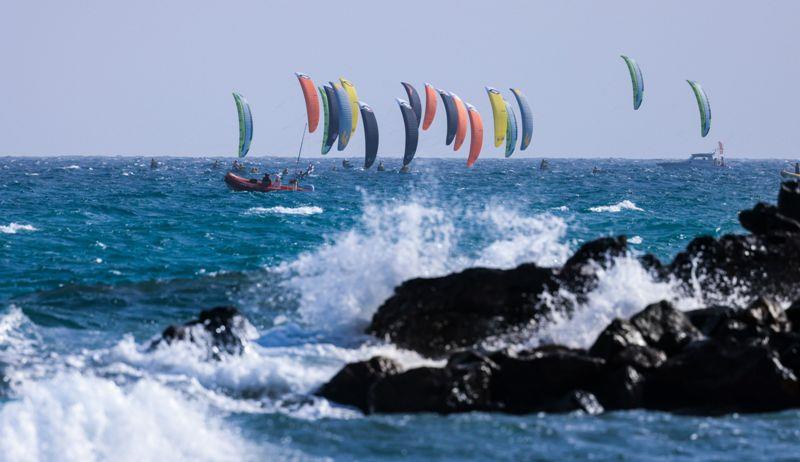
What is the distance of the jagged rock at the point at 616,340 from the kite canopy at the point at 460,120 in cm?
6436

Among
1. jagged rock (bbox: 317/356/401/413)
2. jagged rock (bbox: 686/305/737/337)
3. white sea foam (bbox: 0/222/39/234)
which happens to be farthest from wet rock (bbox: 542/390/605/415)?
white sea foam (bbox: 0/222/39/234)

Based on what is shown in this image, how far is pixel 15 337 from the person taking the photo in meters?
19.2

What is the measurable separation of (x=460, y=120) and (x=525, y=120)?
1368 cm

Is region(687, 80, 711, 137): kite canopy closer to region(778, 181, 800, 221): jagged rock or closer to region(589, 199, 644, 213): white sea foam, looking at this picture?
region(589, 199, 644, 213): white sea foam

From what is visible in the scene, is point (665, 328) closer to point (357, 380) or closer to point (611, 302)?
point (611, 302)

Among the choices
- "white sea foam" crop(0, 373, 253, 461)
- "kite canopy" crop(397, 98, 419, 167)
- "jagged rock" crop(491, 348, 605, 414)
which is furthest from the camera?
"kite canopy" crop(397, 98, 419, 167)

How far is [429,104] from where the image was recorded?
8300 centimetres

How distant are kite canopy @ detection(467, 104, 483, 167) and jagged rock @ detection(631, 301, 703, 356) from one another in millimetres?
61432

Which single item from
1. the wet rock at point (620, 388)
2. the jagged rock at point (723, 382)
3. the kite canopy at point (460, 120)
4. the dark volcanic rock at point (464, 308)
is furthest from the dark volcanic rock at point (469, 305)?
the kite canopy at point (460, 120)

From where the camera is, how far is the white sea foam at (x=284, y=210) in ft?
188

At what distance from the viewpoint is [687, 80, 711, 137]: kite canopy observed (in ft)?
295

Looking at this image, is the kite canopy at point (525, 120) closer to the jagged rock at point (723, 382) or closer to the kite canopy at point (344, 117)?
the kite canopy at point (344, 117)

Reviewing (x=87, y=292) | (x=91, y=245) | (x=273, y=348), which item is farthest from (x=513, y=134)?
(x=273, y=348)

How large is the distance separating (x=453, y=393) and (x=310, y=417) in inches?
65.6
